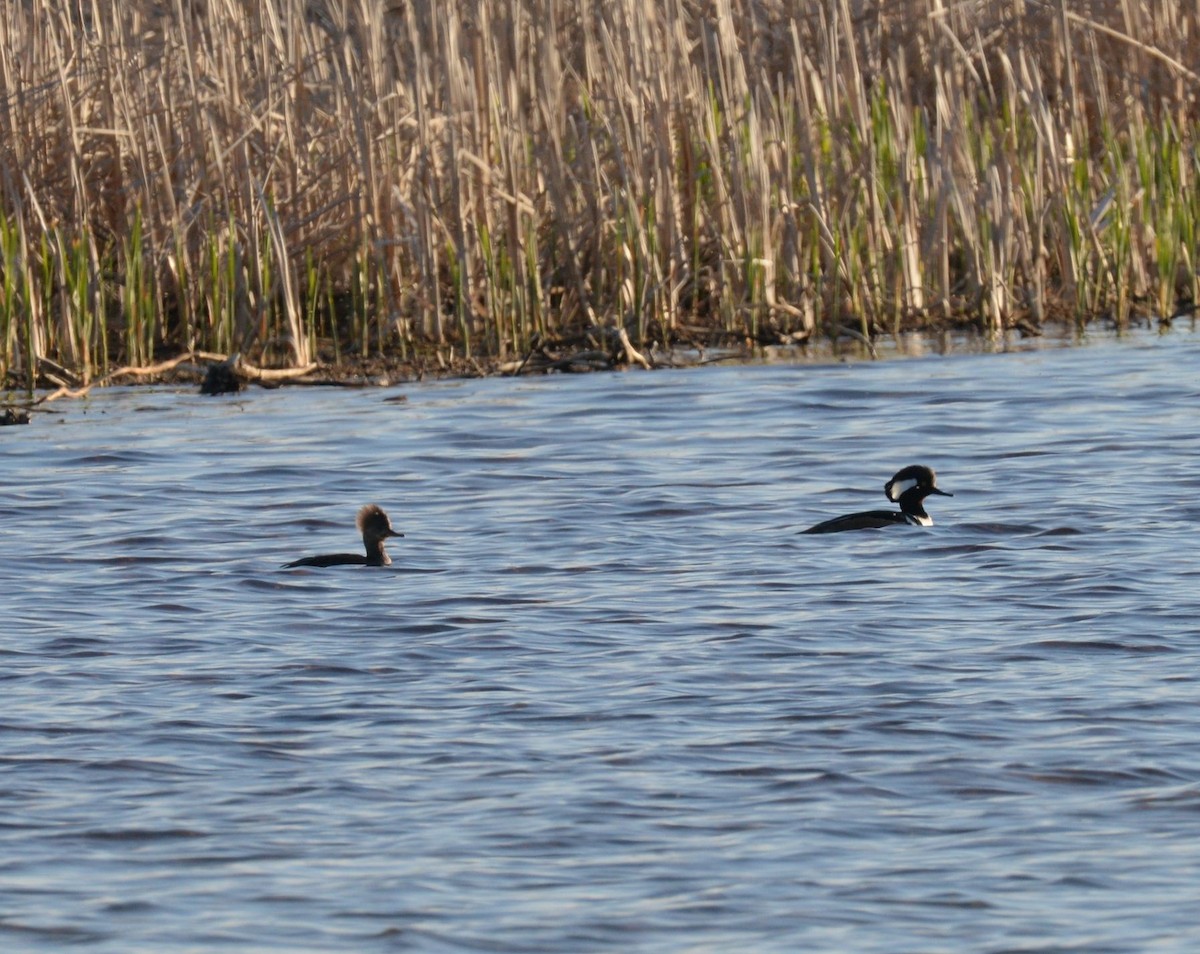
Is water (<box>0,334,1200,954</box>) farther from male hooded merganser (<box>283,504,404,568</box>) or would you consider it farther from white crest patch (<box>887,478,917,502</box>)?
white crest patch (<box>887,478,917,502</box>)

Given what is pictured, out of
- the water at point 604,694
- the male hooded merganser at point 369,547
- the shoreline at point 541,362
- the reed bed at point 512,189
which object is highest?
the reed bed at point 512,189

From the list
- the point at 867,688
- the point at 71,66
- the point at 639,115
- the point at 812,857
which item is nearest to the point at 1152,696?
the point at 867,688

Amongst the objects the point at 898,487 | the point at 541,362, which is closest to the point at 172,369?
the point at 541,362

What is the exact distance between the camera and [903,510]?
8117 millimetres

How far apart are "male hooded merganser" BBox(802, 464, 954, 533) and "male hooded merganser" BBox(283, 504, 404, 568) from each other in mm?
1521

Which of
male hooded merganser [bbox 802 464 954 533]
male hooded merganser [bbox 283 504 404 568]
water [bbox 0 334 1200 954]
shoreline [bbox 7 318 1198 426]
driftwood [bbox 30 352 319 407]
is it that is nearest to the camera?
water [bbox 0 334 1200 954]

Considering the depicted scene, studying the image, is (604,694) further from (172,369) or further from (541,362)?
(172,369)

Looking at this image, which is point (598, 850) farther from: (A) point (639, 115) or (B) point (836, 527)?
(A) point (639, 115)

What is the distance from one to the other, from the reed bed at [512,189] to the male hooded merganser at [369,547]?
3.61 metres

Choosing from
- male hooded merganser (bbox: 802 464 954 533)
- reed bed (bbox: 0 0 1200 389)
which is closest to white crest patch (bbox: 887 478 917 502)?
male hooded merganser (bbox: 802 464 954 533)

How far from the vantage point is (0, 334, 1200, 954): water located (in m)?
4.16

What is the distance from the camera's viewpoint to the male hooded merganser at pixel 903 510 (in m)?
7.96

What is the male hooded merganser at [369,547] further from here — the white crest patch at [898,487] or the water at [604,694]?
the white crest patch at [898,487]

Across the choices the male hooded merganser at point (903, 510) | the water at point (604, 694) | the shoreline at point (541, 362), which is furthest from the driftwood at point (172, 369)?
the male hooded merganser at point (903, 510)
